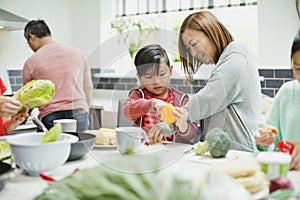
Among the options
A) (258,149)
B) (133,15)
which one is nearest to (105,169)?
(258,149)

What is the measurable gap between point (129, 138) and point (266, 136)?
308 millimetres

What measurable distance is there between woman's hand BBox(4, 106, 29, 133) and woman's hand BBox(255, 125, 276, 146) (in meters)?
0.65

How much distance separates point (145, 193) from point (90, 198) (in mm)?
117

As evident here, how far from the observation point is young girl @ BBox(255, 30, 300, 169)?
25.9 inches

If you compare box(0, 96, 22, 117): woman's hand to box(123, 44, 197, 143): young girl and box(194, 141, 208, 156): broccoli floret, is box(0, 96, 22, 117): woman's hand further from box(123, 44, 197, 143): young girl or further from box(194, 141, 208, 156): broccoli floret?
box(194, 141, 208, 156): broccoli floret

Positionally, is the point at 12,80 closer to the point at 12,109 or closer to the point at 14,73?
the point at 14,73

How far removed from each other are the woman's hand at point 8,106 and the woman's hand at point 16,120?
0.03m

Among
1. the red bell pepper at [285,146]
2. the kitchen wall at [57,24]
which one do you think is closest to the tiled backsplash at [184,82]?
the kitchen wall at [57,24]

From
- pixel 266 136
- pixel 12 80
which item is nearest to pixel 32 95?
pixel 266 136

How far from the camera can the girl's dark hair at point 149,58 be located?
800 mm

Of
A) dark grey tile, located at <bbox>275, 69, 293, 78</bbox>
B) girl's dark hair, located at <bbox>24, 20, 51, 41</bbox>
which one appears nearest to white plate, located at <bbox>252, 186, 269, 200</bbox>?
dark grey tile, located at <bbox>275, 69, 293, 78</bbox>

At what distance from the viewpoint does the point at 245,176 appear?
0.54 metres

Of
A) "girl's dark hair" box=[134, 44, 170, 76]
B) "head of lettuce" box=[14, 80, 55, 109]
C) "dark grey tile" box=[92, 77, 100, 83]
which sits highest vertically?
"girl's dark hair" box=[134, 44, 170, 76]

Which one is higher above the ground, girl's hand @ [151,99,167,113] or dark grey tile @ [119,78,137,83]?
dark grey tile @ [119,78,137,83]
